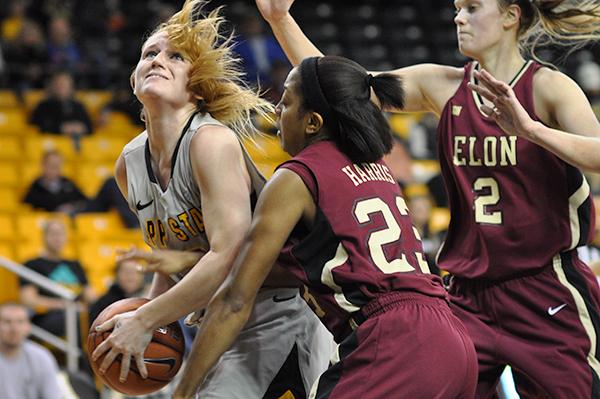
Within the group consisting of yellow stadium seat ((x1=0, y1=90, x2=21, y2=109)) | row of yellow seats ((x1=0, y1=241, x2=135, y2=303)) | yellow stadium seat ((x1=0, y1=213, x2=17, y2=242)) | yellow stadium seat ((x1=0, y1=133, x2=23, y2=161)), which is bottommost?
row of yellow seats ((x1=0, y1=241, x2=135, y2=303))

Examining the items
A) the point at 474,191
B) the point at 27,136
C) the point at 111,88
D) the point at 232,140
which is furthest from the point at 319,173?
the point at 111,88

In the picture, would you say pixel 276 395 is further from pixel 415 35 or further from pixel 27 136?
pixel 415 35

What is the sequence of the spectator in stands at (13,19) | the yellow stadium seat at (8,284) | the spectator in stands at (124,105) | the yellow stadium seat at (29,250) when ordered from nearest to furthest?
the yellow stadium seat at (8,284) < the yellow stadium seat at (29,250) < the spectator in stands at (124,105) < the spectator in stands at (13,19)

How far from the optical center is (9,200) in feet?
33.7

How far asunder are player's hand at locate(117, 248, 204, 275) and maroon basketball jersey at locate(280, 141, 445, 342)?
356 mm

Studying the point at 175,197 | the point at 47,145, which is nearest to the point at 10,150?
the point at 47,145

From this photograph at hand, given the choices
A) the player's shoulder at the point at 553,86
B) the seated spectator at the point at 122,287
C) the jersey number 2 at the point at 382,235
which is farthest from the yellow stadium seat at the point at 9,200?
the jersey number 2 at the point at 382,235

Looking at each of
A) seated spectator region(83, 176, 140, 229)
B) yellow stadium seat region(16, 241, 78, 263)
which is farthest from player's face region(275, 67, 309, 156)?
seated spectator region(83, 176, 140, 229)

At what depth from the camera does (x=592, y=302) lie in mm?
3943

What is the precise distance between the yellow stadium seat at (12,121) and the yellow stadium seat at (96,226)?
6.97 feet

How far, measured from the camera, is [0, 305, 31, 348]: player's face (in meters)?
7.29

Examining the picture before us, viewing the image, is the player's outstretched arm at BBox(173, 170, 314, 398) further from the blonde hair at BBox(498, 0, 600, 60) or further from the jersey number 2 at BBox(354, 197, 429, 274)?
the blonde hair at BBox(498, 0, 600, 60)

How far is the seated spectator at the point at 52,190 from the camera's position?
393 inches

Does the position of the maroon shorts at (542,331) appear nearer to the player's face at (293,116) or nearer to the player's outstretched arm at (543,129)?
the player's outstretched arm at (543,129)
